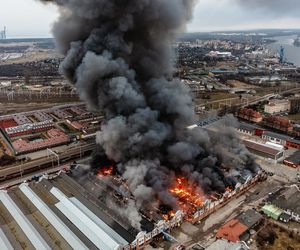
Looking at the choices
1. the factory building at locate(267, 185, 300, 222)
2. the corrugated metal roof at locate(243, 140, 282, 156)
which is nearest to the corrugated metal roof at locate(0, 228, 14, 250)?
the factory building at locate(267, 185, 300, 222)

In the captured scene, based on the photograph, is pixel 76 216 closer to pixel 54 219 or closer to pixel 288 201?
pixel 54 219

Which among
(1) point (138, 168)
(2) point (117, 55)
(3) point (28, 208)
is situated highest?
(2) point (117, 55)

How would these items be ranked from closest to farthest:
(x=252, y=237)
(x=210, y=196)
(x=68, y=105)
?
(x=252, y=237) < (x=210, y=196) < (x=68, y=105)

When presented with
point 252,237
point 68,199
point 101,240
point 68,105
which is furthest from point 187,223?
point 68,105

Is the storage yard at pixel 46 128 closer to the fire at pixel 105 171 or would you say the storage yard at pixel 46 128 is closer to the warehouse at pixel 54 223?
the fire at pixel 105 171

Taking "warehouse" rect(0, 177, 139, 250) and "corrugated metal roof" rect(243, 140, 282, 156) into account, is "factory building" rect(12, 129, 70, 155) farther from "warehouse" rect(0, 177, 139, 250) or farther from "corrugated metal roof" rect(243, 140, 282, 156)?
"corrugated metal roof" rect(243, 140, 282, 156)

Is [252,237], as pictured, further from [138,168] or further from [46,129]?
[46,129]
